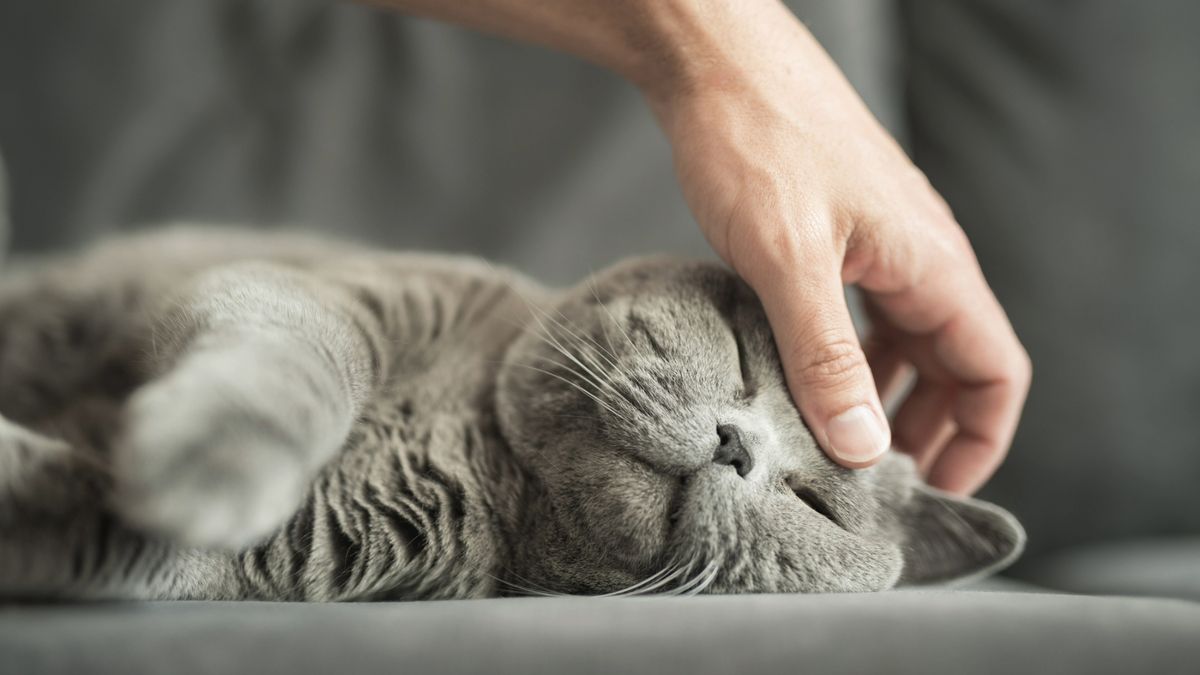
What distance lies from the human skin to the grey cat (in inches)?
2.8

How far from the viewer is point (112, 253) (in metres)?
1.43

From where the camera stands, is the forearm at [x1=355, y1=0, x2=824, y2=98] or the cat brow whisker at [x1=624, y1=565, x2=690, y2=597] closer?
the cat brow whisker at [x1=624, y1=565, x2=690, y2=597]

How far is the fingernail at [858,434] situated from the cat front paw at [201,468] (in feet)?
1.86

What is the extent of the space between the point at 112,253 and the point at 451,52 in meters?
0.74

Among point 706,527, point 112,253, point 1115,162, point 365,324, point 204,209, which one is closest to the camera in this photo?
point 706,527

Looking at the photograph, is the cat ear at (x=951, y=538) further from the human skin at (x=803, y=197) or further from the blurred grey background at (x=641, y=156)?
the blurred grey background at (x=641, y=156)

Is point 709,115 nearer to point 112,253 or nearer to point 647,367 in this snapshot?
point 647,367

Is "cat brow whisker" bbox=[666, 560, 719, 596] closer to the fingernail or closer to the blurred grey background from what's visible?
the fingernail

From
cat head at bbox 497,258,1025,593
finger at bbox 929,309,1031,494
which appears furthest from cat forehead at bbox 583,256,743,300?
finger at bbox 929,309,1031,494

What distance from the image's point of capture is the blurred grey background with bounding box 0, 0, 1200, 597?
5.01 feet

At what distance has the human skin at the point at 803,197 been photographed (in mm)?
962

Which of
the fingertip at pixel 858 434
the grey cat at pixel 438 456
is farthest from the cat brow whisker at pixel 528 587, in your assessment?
the fingertip at pixel 858 434

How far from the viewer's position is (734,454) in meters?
0.91

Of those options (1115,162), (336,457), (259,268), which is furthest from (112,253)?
(1115,162)
